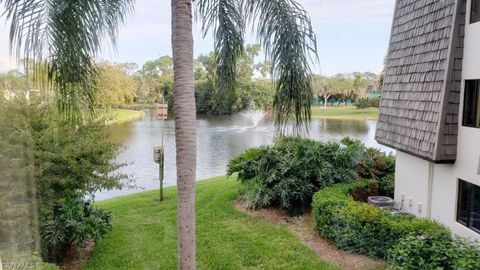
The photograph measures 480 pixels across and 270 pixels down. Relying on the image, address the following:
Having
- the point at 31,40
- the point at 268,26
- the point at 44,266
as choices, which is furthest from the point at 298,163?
the point at 31,40

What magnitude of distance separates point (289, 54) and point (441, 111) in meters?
2.77

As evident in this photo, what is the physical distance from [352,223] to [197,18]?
12.3 ft

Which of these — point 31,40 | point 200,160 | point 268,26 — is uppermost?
point 268,26

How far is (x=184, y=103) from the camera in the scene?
365 centimetres

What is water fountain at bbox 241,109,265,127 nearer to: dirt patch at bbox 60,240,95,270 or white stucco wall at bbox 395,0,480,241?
white stucco wall at bbox 395,0,480,241

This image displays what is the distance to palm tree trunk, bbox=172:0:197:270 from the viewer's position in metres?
3.63

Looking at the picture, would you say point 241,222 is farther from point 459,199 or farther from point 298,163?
point 459,199

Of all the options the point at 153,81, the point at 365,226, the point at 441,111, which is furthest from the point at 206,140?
the point at 441,111

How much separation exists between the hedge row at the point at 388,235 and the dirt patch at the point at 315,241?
132 mm

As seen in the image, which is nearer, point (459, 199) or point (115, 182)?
point (459, 199)

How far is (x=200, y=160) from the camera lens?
15.3 m

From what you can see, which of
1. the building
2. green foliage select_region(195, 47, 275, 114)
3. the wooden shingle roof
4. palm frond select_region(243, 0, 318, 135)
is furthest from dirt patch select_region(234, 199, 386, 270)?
palm frond select_region(243, 0, 318, 135)

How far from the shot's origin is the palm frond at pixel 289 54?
4.01m

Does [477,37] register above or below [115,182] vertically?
above
